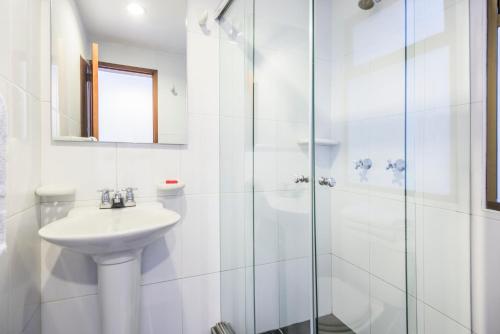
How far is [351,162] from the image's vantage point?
127cm

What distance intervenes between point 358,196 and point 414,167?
0.91 feet

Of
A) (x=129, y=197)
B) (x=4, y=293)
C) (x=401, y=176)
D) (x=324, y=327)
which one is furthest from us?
(x=129, y=197)

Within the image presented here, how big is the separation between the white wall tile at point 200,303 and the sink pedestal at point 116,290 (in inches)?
15.0

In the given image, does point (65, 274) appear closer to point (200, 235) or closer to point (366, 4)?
point (200, 235)

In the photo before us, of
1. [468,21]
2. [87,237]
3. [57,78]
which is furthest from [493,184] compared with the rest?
[57,78]

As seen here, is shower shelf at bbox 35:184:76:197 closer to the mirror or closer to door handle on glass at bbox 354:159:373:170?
the mirror

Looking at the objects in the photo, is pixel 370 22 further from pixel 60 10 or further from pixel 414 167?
pixel 60 10

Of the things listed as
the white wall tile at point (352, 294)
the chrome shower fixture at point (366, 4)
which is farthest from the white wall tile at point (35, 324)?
the chrome shower fixture at point (366, 4)

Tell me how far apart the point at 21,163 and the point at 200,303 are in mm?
1080

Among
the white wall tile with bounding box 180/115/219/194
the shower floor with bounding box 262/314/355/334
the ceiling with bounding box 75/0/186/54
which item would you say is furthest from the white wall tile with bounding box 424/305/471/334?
the ceiling with bounding box 75/0/186/54

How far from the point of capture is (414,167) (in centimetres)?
114

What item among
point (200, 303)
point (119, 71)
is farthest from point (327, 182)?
point (119, 71)

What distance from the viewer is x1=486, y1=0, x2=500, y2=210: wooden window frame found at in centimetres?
98

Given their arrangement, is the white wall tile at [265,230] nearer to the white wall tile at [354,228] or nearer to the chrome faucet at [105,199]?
the white wall tile at [354,228]
